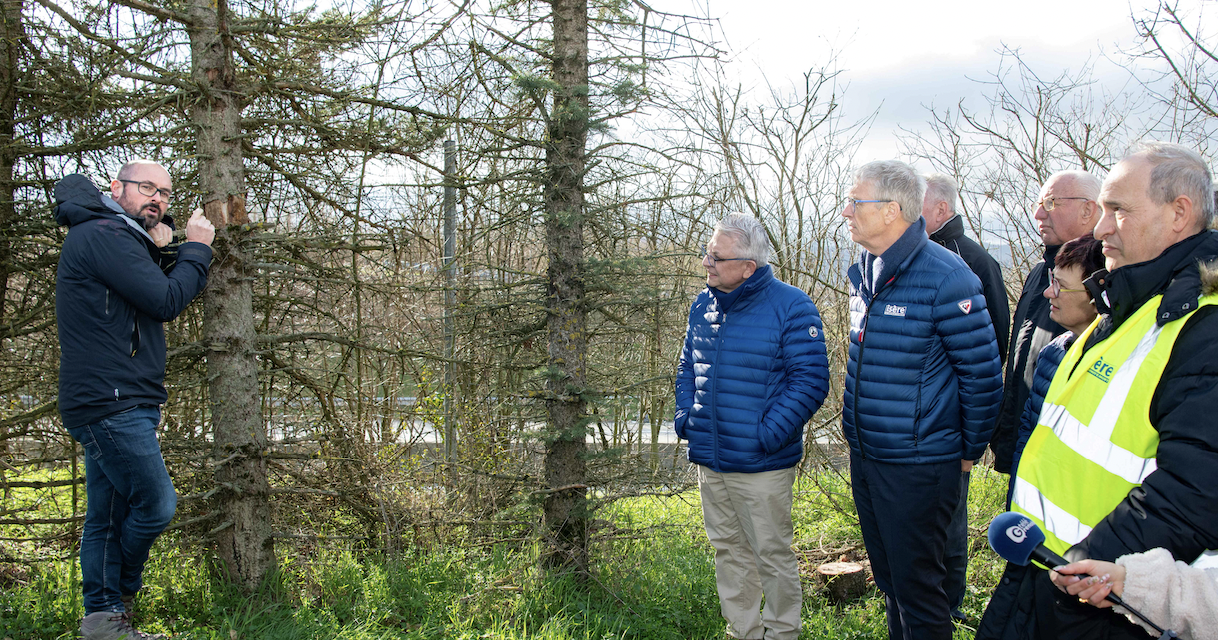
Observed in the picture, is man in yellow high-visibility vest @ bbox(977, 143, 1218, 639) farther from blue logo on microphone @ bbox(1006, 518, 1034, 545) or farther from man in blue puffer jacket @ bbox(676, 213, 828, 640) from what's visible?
man in blue puffer jacket @ bbox(676, 213, 828, 640)

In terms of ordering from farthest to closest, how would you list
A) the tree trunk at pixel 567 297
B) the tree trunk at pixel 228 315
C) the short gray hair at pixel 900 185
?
the tree trunk at pixel 567 297
the tree trunk at pixel 228 315
the short gray hair at pixel 900 185

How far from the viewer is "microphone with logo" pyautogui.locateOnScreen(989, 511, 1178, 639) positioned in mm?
1696

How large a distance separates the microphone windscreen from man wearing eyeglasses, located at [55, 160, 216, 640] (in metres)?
3.30

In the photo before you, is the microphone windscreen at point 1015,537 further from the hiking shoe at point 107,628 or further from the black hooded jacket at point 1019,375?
the hiking shoe at point 107,628

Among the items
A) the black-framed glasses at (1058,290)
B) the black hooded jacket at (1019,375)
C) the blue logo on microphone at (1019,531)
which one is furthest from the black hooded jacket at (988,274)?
the blue logo on microphone at (1019,531)

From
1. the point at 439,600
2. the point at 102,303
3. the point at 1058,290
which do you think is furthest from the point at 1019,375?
the point at 102,303

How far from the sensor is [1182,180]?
1.74 meters

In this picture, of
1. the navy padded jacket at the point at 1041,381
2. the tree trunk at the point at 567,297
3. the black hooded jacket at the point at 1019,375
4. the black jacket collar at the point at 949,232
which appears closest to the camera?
the navy padded jacket at the point at 1041,381

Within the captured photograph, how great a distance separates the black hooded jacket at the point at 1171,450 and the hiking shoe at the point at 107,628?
3.62m

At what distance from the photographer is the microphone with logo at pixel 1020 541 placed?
170 cm

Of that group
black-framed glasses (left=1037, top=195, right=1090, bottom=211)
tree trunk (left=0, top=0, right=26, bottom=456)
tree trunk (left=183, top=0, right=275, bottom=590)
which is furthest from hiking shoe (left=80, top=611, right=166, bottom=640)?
black-framed glasses (left=1037, top=195, right=1090, bottom=211)

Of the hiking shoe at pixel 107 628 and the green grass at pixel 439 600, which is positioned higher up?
the hiking shoe at pixel 107 628

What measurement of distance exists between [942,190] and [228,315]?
4158 millimetres

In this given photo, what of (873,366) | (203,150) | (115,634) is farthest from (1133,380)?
(203,150)
